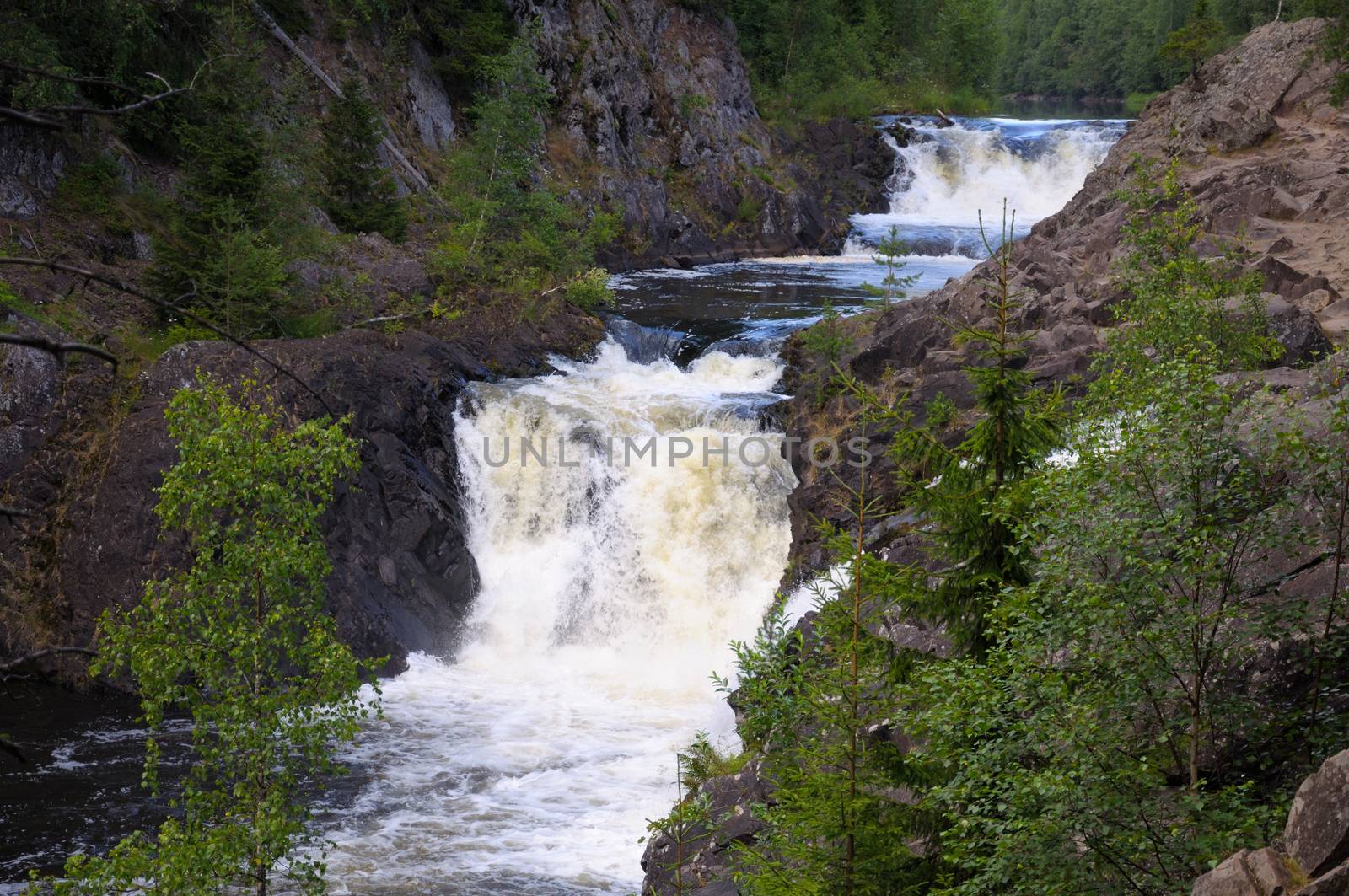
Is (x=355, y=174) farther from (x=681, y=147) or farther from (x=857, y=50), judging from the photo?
(x=857, y=50)

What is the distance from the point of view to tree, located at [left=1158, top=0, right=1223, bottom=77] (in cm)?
2841

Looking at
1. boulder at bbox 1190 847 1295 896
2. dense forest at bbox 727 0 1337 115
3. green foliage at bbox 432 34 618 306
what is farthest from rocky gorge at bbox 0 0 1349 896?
dense forest at bbox 727 0 1337 115

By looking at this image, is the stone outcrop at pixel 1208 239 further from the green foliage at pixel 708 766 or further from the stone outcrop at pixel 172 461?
the stone outcrop at pixel 172 461

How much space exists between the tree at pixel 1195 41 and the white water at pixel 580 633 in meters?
13.6

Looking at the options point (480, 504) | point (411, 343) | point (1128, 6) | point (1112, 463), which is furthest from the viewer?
point (1128, 6)

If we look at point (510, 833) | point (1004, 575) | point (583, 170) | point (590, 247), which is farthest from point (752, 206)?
point (1004, 575)

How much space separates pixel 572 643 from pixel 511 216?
12988 mm

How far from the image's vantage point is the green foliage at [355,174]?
92.2 feet

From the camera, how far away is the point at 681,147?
148ft

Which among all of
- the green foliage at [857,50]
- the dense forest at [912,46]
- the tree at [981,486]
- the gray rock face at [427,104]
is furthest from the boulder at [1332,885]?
the green foliage at [857,50]

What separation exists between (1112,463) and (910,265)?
3203 cm

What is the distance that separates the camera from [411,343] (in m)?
23.6

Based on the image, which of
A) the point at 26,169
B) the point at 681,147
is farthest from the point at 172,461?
the point at 681,147

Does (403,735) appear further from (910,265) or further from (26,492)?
(910,265)
